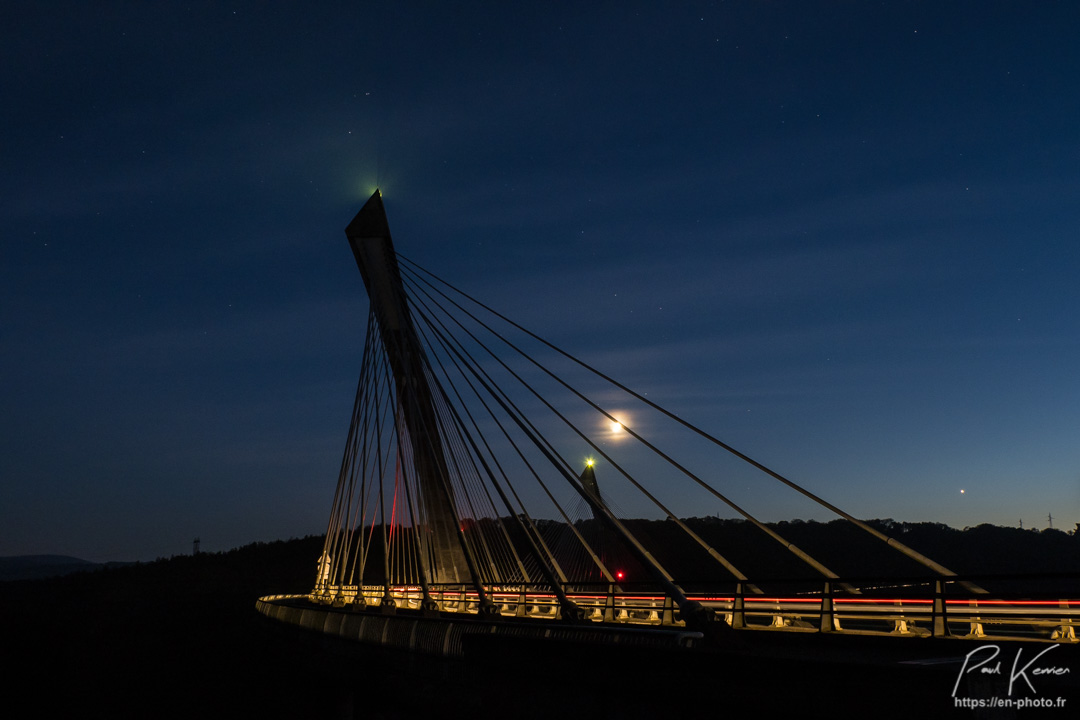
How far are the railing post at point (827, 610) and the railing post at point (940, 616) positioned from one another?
5.28 ft

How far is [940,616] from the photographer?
38.6ft

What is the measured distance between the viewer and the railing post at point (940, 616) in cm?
1144

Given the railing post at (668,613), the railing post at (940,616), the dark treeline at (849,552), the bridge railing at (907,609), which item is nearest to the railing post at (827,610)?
the bridge railing at (907,609)

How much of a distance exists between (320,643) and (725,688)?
19515mm

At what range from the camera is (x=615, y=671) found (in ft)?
35.2

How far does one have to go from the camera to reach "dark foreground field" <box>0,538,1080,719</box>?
25.9 ft

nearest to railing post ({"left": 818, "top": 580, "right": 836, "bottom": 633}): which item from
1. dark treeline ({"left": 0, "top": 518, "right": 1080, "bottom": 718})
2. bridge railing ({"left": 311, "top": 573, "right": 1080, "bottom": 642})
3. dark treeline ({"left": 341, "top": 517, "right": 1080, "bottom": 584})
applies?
bridge railing ({"left": 311, "top": 573, "right": 1080, "bottom": 642})

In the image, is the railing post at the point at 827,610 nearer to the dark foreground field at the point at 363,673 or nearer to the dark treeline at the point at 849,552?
the dark foreground field at the point at 363,673

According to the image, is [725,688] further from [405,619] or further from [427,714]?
[427,714]

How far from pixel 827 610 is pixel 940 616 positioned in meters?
1.85

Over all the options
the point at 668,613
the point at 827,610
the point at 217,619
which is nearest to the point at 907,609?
the point at 827,610

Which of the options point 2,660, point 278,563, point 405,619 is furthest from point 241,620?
point 278,563

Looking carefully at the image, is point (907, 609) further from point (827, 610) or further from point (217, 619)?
point (217, 619)

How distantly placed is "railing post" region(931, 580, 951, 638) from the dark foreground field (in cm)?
58
